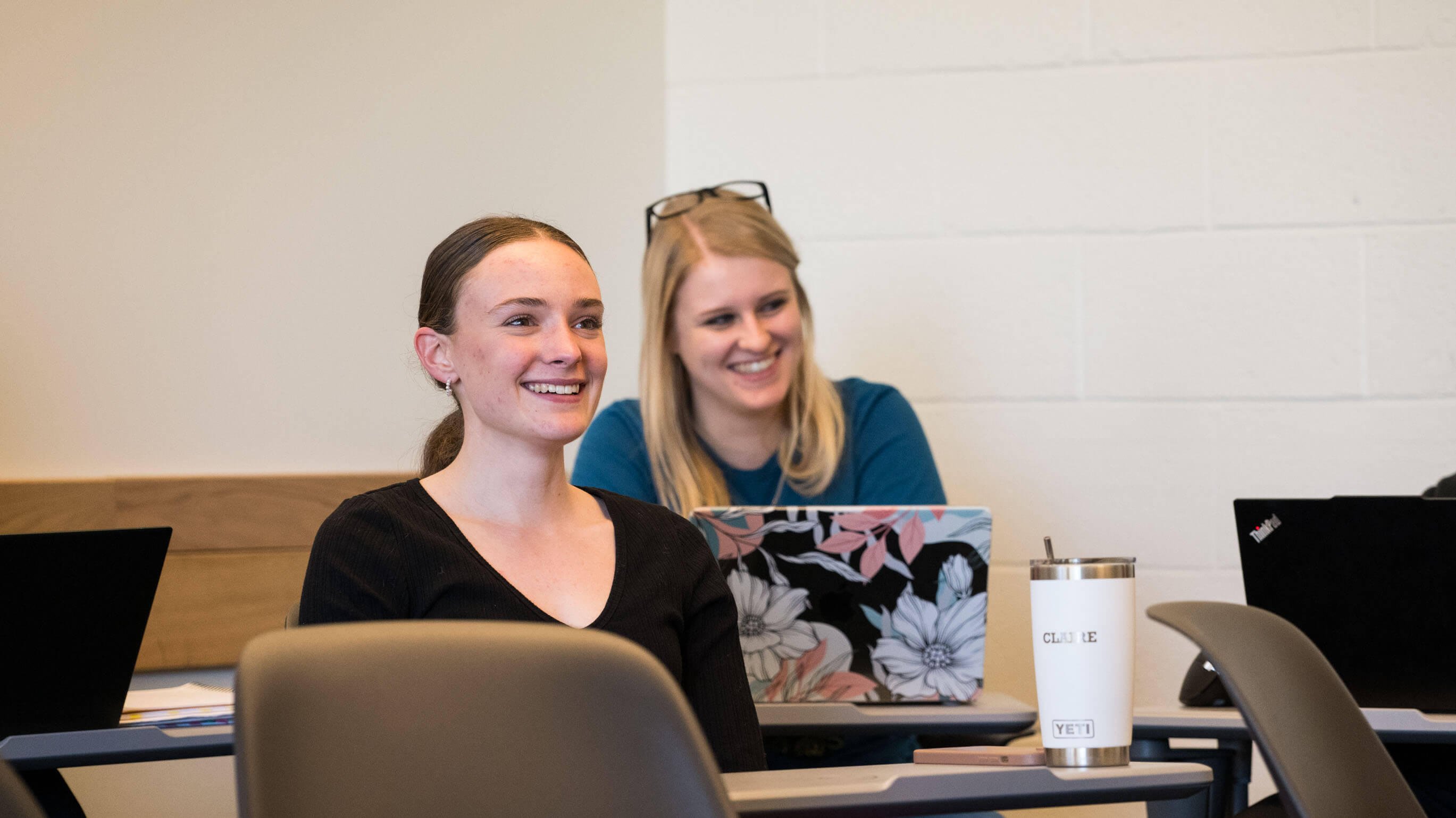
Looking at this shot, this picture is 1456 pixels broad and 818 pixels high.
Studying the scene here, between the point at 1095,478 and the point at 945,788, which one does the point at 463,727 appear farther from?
the point at 1095,478

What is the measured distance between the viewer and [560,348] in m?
1.35

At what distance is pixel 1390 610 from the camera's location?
4.30 ft

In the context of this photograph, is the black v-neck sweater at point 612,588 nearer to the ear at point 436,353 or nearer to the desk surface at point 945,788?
the ear at point 436,353

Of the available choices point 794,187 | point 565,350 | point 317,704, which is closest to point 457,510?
point 565,350

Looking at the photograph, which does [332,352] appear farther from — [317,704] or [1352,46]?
[1352,46]

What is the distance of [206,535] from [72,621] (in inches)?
38.9

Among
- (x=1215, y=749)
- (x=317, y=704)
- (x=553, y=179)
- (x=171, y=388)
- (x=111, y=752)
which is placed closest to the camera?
(x=317, y=704)

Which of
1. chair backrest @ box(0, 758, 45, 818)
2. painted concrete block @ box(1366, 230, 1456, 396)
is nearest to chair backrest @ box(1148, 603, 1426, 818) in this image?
chair backrest @ box(0, 758, 45, 818)

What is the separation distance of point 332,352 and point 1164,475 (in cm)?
163

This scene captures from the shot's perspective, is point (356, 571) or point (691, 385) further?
point (691, 385)

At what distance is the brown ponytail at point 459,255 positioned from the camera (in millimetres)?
1386

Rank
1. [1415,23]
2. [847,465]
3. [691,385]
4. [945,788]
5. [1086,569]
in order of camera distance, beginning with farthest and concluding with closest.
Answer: [1415,23] → [691,385] → [847,465] → [1086,569] → [945,788]

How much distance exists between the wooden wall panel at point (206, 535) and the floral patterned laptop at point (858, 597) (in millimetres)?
1151

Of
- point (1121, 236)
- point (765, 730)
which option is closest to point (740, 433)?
point (765, 730)
